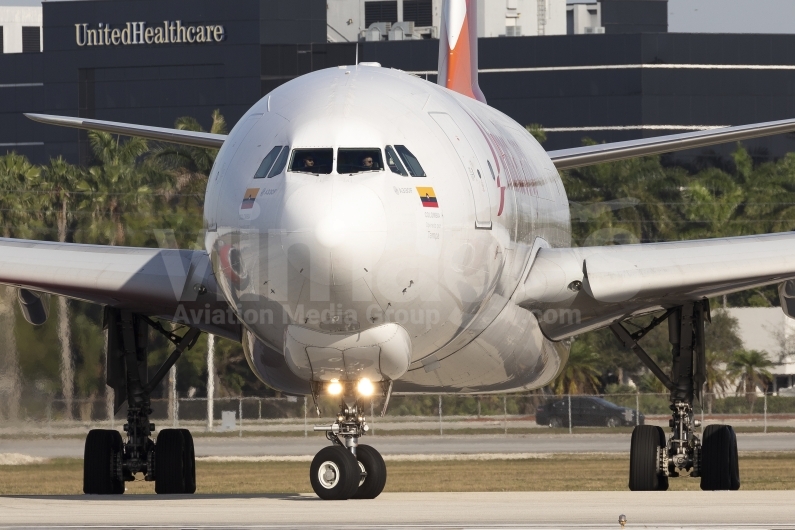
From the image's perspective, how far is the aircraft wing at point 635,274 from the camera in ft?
59.8

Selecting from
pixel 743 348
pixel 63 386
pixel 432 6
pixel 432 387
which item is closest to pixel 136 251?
pixel 432 387

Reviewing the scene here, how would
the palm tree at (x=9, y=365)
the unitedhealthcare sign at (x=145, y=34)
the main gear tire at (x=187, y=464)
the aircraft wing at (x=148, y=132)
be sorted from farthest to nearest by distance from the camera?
1. the unitedhealthcare sign at (x=145, y=34)
2. the palm tree at (x=9, y=365)
3. the aircraft wing at (x=148, y=132)
4. the main gear tire at (x=187, y=464)

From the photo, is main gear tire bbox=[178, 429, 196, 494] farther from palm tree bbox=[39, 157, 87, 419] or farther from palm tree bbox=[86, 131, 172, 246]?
palm tree bbox=[86, 131, 172, 246]

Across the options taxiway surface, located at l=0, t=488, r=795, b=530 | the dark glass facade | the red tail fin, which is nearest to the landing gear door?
taxiway surface, located at l=0, t=488, r=795, b=530

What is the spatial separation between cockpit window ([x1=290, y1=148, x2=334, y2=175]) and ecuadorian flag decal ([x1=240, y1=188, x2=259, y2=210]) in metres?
0.48

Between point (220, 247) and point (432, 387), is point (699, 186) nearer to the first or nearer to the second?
point (432, 387)

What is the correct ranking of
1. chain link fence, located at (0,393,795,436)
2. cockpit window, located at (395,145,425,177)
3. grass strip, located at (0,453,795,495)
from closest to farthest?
cockpit window, located at (395,145,425,177) < grass strip, located at (0,453,795,495) < chain link fence, located at (0,393,795,436)

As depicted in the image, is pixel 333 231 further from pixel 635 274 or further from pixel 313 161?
pixel 635 274

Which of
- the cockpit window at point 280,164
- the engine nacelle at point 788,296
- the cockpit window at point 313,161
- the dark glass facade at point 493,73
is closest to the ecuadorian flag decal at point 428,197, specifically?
the cockpit window at point 313,161

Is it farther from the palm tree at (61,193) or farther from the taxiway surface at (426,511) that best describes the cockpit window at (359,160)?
the palm tree at (61,193)

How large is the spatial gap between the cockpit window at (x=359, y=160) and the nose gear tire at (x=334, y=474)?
9.19 feet

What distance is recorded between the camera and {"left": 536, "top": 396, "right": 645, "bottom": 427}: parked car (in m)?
48.7

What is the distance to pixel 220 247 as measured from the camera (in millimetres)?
15008

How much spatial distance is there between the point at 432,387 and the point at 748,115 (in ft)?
289
